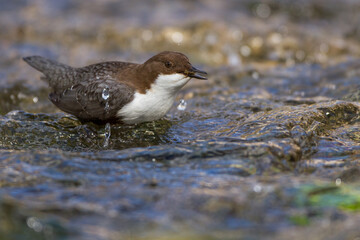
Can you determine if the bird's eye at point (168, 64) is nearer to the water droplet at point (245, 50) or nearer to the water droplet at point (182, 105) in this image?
the water droplet at point (182, 105)

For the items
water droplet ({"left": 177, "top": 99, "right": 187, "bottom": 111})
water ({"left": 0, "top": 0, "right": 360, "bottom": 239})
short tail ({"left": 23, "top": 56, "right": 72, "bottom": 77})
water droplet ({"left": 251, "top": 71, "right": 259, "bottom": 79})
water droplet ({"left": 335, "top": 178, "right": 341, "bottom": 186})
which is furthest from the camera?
water droplet ({"left": 251, "top": 71, "right": 259, "bottom": 79})

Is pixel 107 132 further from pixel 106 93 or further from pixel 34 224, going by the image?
pixel 34 224

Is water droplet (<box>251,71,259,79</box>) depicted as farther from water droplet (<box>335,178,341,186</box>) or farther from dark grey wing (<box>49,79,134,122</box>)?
water droplet (<box>335,178,341,186</box>)

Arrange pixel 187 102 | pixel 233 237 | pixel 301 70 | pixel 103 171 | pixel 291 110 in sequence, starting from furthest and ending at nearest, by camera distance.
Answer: pixel 301 70 < pixel 187 102 < pixel 291 110 < pixel 103 171 < pixel 233 237

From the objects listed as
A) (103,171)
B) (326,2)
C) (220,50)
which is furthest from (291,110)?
(326,2)

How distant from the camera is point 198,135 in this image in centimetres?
466

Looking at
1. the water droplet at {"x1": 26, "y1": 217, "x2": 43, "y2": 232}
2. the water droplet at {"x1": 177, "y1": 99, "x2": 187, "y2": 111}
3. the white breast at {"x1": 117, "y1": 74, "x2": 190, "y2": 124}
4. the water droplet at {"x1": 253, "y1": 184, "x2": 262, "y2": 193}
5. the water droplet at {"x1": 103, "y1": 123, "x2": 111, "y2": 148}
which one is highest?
the white breast at {"x1": 117, "y1": 74, "x2": 190, "y2": 124}

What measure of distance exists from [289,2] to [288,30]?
3.15 ft

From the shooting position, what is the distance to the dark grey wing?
468 cm

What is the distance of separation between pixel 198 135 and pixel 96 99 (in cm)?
106

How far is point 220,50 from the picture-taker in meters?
8.29

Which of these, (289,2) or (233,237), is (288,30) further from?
(233,237)

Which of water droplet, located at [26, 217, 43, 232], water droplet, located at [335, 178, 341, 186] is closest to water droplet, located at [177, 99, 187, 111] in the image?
water droplet, located at [335, 178, 341, 186]

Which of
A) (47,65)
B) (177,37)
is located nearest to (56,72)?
(47,65)
